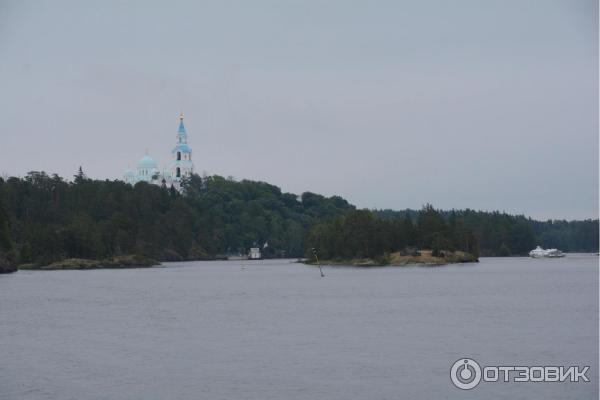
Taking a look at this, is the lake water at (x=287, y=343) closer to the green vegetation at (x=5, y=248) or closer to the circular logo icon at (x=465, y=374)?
the circular logo icon at (x=465, y=374)

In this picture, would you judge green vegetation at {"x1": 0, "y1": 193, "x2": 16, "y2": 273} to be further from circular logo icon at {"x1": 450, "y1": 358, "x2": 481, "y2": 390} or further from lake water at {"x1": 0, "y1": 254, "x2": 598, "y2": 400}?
circular logo icon at {"x1": 450, "y1": 358, "x2": 481, "y2": 390}

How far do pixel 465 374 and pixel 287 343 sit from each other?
15.8m

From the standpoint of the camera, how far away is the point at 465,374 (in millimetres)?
45594

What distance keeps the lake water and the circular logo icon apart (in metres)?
0.57

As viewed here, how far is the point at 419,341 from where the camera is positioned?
58594mm

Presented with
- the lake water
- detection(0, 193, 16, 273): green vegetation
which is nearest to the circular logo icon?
the lake water

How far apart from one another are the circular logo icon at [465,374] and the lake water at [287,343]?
574 mm

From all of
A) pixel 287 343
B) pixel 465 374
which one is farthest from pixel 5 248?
pixel 465 374

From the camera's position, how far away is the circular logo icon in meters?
43.3

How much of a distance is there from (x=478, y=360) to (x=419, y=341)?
346 inches

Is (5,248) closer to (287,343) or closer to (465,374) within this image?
(287,343)

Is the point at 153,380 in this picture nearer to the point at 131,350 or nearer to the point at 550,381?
the point at 131,350

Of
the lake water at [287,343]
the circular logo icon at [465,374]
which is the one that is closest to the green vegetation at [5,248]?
the lake water at [287,343]

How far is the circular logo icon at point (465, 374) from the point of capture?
4334 cm
